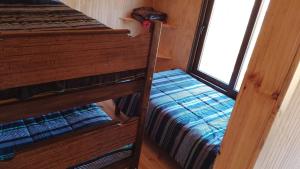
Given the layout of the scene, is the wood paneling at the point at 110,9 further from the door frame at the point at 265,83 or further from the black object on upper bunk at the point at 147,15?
the door frame at the point at 265,83

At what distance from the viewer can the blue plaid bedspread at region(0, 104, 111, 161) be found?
120 cm

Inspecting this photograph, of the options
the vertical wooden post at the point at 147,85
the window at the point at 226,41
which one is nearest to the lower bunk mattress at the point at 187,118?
the window at the point at 226,41

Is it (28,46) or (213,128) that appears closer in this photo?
(28,46)

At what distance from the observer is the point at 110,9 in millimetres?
3209

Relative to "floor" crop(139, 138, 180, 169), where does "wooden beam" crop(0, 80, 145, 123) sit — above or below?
above

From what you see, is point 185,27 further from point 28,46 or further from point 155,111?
point 28,46

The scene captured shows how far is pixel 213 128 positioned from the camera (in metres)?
1.84

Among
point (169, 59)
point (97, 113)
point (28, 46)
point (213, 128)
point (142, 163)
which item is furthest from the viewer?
point (169, 59)

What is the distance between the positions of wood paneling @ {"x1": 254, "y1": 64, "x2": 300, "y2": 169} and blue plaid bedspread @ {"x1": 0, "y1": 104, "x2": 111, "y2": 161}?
1.05 metres

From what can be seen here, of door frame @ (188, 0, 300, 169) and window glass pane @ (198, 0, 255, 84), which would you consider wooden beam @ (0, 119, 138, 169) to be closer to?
door frame @ (188, 0, 300, 169)

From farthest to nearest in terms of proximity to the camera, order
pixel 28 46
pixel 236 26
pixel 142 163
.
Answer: pixel 236 26, pixel 142 163, pixel 28 46

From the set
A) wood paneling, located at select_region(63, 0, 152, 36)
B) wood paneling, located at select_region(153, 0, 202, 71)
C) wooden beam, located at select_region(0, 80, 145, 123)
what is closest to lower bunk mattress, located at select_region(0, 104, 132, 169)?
wooden beam, located at select_region(0, 80, 145, 123)

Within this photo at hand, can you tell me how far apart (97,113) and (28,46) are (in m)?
0.78

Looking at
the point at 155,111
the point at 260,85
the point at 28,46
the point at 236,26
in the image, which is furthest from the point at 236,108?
the point at 236,26
